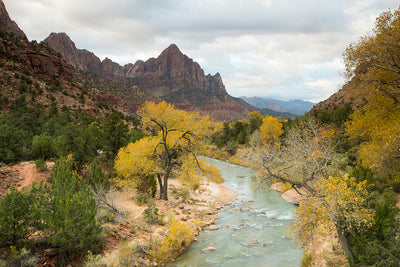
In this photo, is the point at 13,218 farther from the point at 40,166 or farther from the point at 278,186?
the point at 278,186

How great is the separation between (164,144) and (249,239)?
27.8 feet

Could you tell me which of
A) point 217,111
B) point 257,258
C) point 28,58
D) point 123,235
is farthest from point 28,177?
point 217,111

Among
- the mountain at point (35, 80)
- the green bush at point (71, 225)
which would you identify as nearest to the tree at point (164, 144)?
the green bush at point (71, 225)

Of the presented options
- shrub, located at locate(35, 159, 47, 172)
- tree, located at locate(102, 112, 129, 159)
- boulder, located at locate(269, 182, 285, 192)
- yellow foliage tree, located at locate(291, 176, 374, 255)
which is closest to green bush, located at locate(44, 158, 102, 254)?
yellow foliage tree, located at locate(291, 176, 374, 255)

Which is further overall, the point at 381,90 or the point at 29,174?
the point at 29,174

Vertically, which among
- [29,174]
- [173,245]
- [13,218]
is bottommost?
[173,245]

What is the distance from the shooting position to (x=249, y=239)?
43.2 ft

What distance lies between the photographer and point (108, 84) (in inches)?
3989

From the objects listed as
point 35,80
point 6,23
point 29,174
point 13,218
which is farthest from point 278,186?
point 6,23

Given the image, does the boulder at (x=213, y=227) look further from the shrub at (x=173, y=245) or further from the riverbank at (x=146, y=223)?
the shrub at (x=173, y=245)

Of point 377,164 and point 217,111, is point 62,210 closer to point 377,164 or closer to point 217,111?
point 377,164

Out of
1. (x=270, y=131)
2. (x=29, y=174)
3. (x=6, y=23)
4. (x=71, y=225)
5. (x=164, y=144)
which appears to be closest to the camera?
(x=71, y=225)

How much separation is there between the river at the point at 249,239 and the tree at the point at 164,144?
5.41 m

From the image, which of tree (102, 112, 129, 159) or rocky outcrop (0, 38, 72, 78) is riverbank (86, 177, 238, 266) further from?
rocky outcrop (0, 38, 72, 78)
